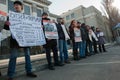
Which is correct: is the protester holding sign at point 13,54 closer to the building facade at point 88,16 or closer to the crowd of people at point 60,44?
the crowd of people at point 60,44

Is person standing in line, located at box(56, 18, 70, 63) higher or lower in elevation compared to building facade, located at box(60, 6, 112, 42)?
lower

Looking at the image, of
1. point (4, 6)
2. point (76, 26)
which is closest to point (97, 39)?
point (76, 26)

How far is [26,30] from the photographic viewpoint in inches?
231

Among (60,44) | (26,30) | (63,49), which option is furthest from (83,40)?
(26,30)

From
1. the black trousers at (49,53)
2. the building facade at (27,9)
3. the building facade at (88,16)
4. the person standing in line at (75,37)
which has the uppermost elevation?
the building facade at (88,16)

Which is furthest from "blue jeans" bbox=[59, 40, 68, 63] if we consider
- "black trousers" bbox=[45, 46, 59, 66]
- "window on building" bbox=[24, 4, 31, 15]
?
"window on building" bbox=[24, 4, 31, 15]

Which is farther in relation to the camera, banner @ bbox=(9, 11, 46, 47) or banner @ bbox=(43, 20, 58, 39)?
banner @ bbox=(43, 20, 58, 39)

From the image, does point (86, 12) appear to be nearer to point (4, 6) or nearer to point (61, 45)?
point (4, 6)

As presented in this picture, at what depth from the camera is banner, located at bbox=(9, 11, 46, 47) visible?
5395 millimetres

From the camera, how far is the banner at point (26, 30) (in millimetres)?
5395

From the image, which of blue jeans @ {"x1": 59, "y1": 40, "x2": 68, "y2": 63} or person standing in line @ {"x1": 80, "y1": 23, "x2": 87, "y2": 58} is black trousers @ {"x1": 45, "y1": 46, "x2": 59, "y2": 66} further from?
person standing in line @ {"x1": 80, "y1": 23, "x2": 87, "y2": 58}

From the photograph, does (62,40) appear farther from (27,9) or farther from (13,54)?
(27,9)

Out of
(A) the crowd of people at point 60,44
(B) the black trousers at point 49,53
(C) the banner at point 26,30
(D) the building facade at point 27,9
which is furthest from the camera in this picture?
(D) the building facade at point 27,9

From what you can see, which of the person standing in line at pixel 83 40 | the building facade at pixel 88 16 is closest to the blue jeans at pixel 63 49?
the person standing in line at pixel 83 40
